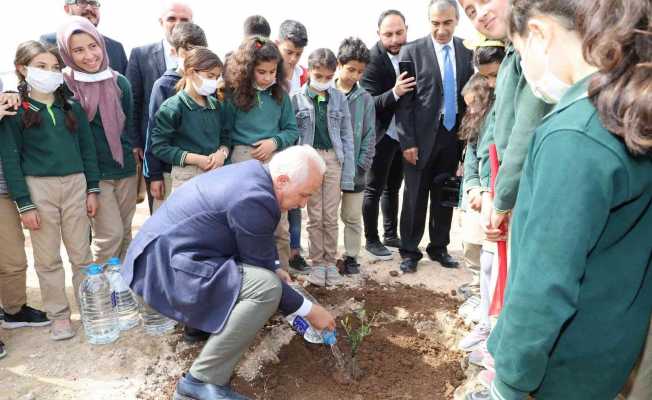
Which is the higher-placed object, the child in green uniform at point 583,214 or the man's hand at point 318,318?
the child in green uniform at point 583,214

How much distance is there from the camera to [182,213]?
2.70 m

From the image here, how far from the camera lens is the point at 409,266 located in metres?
4.68

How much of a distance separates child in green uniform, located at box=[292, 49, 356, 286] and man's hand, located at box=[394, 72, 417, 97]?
21.3 inches

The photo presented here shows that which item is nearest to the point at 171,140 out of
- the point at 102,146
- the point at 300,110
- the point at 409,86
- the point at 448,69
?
the point at 102,146

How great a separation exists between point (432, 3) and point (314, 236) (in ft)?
8.10

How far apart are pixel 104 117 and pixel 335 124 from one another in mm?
1879

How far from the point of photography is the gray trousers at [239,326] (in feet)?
8.43

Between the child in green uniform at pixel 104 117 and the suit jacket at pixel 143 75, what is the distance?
0.33 metres

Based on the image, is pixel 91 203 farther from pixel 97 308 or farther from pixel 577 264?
pixel 577 264

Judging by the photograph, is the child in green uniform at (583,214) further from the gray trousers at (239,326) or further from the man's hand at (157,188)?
the man's hand at (157,188)

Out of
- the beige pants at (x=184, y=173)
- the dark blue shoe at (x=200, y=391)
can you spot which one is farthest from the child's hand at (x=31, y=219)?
the dark blue shoe at (x=200, y=391)

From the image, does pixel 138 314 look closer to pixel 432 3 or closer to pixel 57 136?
pixel 57 136

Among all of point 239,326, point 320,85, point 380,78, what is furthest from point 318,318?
point 380,78

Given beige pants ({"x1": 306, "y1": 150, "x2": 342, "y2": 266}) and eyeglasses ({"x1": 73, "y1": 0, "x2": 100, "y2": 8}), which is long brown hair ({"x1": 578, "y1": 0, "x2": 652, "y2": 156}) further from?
eyeglasses ({"x1": 73, "y1": 0, "x2": 100, "y2": 8})
